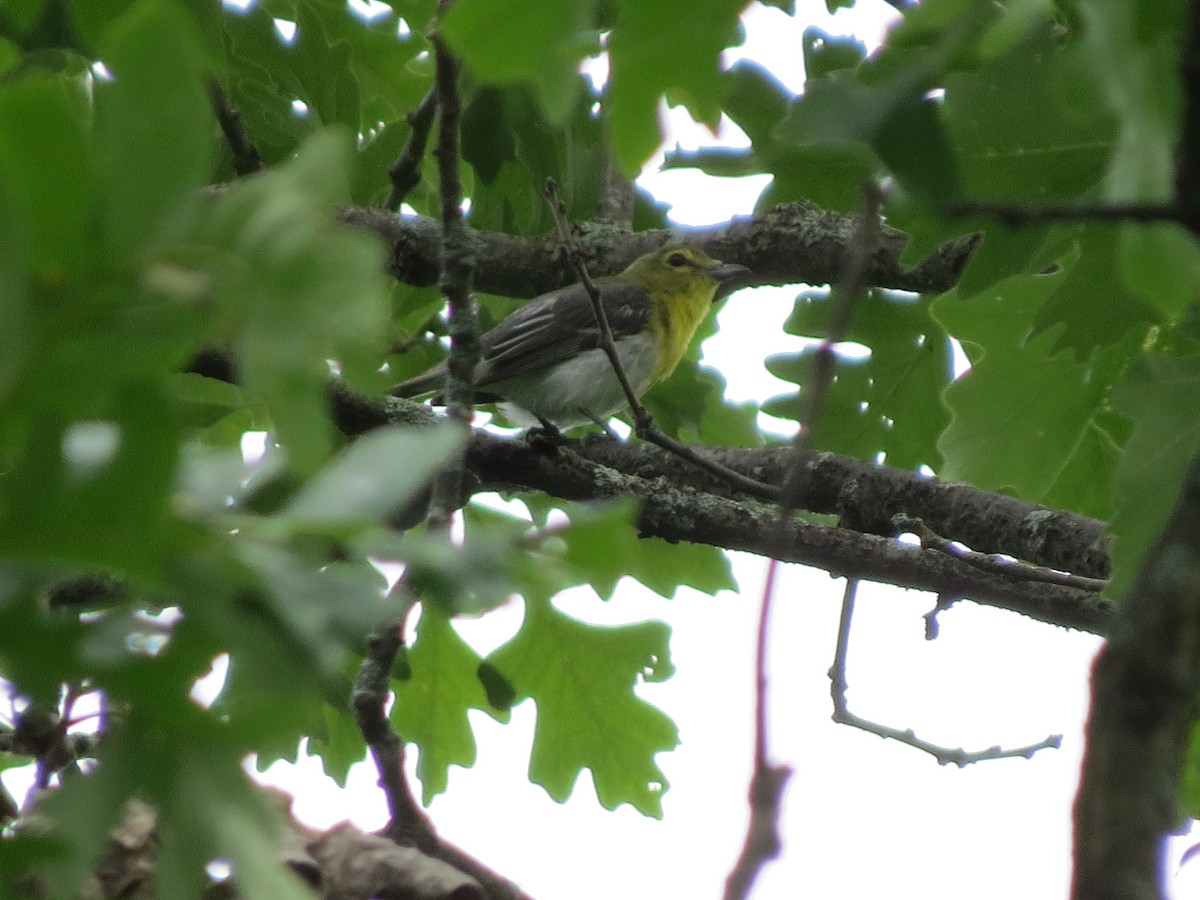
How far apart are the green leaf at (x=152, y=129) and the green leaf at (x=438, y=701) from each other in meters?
2.98

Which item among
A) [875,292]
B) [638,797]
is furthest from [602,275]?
A: [638,797]

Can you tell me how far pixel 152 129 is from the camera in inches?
32.5

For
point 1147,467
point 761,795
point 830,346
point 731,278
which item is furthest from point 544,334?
point 761,795

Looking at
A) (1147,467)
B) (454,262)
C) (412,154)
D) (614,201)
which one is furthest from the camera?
(614,201)

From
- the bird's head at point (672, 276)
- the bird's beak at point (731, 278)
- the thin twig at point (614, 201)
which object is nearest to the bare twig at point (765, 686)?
the bird's beak at point (731, 278)

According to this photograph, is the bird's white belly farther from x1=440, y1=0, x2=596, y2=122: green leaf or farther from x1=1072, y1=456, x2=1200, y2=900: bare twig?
x1=1072, y1=456, x2=1200, y2=900: bare twig

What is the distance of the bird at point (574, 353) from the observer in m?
6.44

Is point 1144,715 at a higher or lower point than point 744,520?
lower

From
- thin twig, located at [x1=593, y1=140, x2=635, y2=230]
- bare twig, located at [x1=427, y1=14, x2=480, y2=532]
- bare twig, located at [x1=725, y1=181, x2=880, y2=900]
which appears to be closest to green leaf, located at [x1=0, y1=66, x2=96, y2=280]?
bare twig, located at [x1=725, y1=181, x2=880, y2=900]

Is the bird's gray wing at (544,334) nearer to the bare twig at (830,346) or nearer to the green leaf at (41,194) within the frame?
the bare twig at (830,346)

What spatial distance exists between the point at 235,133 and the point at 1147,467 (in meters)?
2.52

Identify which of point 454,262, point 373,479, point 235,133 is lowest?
point 373,479

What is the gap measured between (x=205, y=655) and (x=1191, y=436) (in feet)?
4.22

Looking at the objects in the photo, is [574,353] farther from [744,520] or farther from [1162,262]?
[1162,262]
